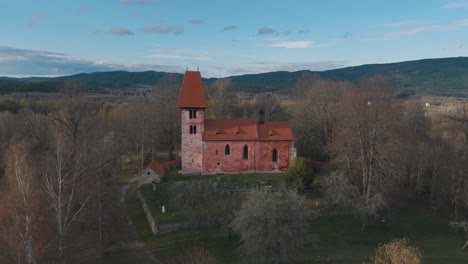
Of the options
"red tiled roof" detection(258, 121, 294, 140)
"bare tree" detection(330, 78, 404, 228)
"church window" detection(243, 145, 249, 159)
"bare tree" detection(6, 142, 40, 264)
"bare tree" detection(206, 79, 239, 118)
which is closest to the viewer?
"bare tree" detection(6, 142, 40, 264)

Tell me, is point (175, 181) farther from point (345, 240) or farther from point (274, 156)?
point (345, 240)

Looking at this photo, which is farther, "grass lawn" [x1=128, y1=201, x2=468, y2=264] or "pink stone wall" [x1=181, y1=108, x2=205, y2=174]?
"pink stone wall" [x1=181, y1=108, x2=205, y2=174]

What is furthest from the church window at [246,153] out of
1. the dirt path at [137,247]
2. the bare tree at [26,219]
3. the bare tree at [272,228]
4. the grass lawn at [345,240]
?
the bare tree at [26,219]

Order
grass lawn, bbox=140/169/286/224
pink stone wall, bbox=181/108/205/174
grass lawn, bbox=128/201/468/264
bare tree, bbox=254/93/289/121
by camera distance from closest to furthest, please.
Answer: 1. grass lawn, bbox=128/201/468/264
2. grass lawn, bbox=140/169/286/224
3. pink stone wall, bbox=181/108/205/174
4. bare tree, bbox=254/93/289/121

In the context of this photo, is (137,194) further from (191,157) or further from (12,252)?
(12,252)

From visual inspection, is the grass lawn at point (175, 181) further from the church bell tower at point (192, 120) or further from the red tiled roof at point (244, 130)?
the red tiled roof at point (244, 130)

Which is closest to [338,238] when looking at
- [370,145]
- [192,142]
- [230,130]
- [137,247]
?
[370,145]

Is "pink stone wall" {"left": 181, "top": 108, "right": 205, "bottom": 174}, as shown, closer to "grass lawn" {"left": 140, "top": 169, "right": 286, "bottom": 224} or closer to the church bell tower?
the church bell tower

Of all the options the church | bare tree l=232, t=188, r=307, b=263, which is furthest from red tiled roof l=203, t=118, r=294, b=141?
bare tree l=232, t=188, r=307, b=263
